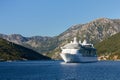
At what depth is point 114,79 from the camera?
121000mm

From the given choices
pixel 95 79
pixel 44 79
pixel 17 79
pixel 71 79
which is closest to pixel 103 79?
pixel 95 79

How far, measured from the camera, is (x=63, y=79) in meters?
122

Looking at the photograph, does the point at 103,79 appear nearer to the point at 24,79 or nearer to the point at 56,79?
the point at 56,79

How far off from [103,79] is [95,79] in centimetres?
257

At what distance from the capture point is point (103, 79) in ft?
398

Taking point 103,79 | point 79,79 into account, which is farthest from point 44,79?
point 103,79

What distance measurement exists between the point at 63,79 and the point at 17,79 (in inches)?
620

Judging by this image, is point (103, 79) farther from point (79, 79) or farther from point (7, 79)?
point (7, 79)

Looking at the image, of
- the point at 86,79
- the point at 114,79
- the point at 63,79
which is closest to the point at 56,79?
the point at 63,79

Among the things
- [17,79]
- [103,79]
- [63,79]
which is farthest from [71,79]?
[17,79]

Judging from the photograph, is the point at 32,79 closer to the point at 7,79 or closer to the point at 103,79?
the point at 7,79

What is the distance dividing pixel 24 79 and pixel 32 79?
10.1ft

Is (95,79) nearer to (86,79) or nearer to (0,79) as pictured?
(86,79)

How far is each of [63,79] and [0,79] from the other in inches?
846
